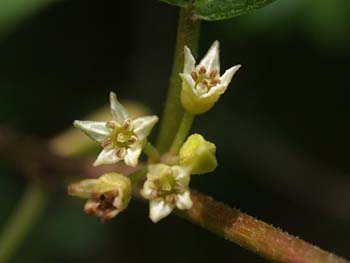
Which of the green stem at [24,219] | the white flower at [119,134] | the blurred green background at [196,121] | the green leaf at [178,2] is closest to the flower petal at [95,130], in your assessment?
the white flower at [119,134]

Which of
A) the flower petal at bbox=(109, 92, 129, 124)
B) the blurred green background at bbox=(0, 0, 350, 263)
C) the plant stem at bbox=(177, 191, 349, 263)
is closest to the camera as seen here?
the plant stem at bbox=(177, 191, 349, 263)

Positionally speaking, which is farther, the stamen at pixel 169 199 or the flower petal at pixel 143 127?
the flower petal at pixel 143 127

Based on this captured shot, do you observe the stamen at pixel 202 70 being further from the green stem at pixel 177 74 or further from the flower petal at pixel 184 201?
the flower petal at pixel 184 201

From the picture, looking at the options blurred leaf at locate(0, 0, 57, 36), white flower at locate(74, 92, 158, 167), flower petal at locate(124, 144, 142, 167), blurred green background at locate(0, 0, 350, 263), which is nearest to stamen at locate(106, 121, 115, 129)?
white flower at locate(74, 92, 158, 167)

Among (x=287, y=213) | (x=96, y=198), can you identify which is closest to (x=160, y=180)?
(x=96, y=198)

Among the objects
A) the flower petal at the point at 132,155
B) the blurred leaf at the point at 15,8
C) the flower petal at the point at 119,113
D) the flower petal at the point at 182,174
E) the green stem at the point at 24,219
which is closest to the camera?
the flower petal at the point at 182,174

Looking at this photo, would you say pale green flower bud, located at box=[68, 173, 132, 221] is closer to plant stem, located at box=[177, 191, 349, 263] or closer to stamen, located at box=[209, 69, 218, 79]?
plant stem, located at box=[177, 191, 349, 263]

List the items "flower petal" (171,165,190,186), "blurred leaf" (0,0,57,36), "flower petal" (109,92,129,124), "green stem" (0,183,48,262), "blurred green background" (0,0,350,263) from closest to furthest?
"flower petal" (171,165,190,186)
"flower petal" (109,92,129,124)
"green stem" (0,183,48,262)
"blurred leaf" (0,0,57,36)
"blurred green background" (0,0,350,263)
